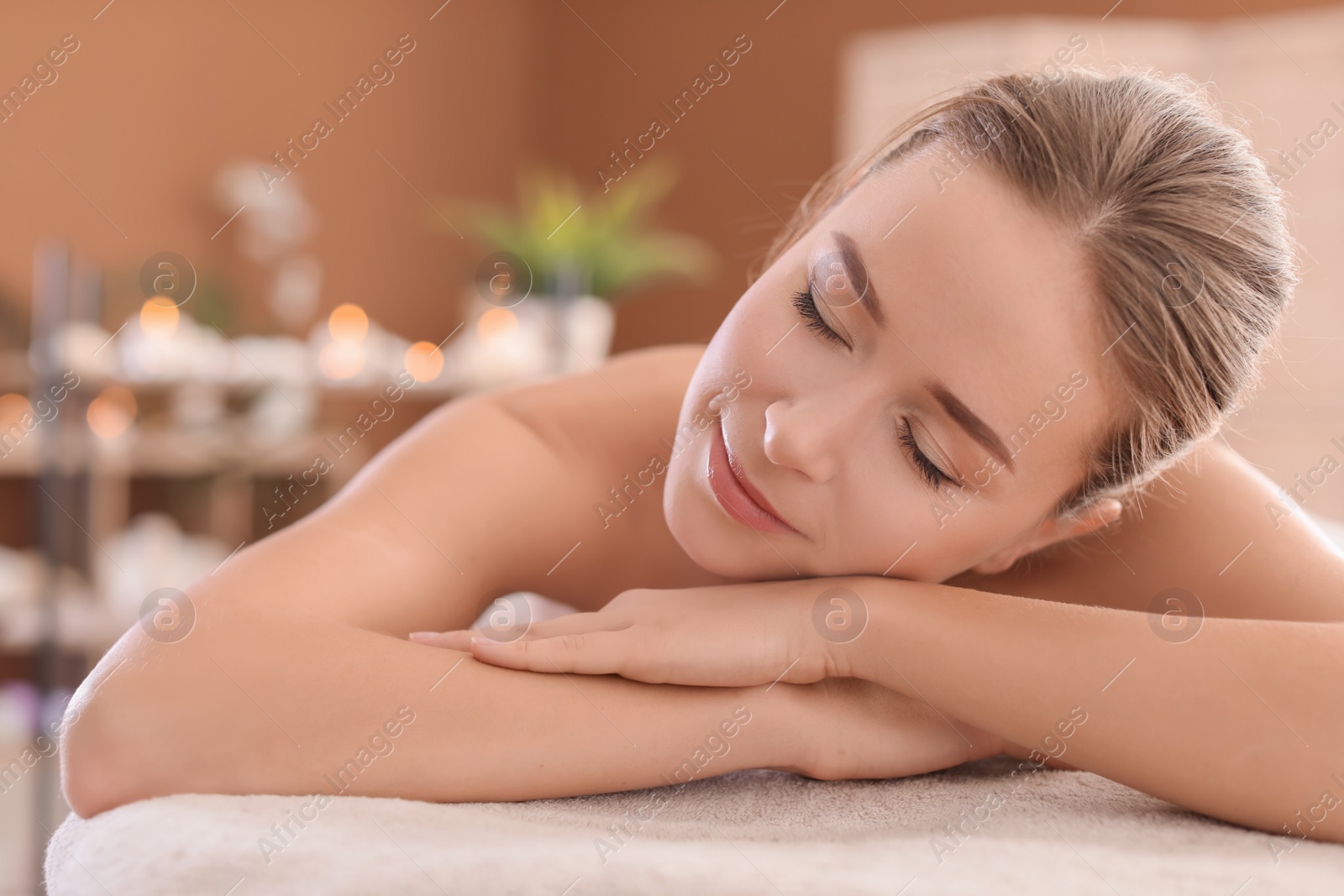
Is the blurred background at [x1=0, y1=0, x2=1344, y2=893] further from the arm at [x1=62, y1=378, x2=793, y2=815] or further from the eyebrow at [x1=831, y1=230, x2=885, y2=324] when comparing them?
the arm at [x1=62, y1=378, x2=793, y2=815]

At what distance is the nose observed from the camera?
801 mm

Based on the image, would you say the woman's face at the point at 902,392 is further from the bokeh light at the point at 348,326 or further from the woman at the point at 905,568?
the bokeh light at the point at 348,326

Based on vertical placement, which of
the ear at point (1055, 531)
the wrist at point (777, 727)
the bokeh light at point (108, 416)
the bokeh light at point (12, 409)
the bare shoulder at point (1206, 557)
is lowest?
the bare shoulder at point (1206, 557)

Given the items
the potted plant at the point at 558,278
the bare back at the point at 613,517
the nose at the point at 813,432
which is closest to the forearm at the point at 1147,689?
the nose at the point at 813,432

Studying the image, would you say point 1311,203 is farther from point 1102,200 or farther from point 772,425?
point 772,425

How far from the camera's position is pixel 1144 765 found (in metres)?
0.74

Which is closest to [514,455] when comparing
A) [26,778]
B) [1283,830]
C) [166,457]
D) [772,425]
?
[772,425]

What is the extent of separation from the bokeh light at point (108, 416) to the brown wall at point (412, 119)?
0.34m

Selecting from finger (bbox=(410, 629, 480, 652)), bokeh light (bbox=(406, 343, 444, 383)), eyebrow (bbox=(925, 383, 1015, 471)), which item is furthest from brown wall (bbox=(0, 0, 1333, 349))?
finger (bbox=(410, 629, 480, 652))

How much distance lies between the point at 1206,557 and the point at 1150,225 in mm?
340

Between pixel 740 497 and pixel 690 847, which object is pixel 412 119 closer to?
pixel 740 497

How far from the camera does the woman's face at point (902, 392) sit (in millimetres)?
798

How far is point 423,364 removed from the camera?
3.36 meters

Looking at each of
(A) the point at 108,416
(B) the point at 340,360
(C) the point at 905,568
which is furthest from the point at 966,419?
(A) the point at 108,416
